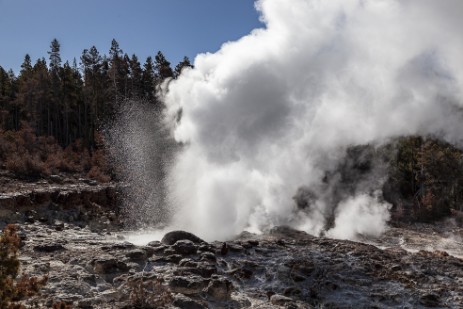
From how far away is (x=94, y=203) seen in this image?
22.5 metres

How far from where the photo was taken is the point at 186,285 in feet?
32.3

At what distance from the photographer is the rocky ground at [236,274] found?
31.3 feet

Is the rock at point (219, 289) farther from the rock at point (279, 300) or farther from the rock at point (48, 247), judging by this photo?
the rock at point (48, 247)

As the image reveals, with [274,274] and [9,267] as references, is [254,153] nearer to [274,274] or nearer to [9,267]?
[274,274]

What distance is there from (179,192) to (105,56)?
137 ft

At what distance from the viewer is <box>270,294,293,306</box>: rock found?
9883 millimetres

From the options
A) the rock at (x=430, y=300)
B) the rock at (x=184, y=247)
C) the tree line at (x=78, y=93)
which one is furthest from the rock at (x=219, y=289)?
the tree line at (x=78, y=93)

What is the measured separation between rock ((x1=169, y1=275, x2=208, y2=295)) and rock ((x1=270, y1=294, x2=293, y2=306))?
1518mm

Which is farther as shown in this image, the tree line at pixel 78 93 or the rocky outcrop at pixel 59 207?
the tree line at pixel 78 93

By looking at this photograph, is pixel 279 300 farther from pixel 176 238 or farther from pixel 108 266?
pixel 176 238

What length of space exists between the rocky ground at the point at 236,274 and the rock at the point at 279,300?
0.07ft

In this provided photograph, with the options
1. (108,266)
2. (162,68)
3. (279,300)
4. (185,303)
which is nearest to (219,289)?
(185,303)

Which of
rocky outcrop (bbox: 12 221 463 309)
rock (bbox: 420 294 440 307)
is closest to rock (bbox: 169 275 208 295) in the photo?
rocky outcrop (bbox: 12 221 463 309)

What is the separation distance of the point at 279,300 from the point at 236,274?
167 cm
